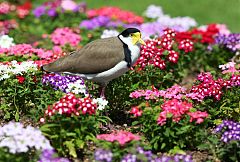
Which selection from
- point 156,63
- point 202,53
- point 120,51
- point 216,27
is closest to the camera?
point 120,51

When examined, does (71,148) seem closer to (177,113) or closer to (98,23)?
(177,113)

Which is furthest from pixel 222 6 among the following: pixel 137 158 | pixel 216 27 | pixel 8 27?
pixel 137 158

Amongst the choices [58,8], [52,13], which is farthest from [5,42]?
[58,8]

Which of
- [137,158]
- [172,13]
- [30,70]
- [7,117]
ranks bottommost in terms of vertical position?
[137,158]

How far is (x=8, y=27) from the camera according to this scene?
10.9m

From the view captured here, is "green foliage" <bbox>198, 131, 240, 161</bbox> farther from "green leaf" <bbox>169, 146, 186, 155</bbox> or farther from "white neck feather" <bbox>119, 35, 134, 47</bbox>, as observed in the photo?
"white neck feather" <bbox>119, 35, 134, 47</bbox>

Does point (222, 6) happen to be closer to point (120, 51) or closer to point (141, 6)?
point (141, 6)

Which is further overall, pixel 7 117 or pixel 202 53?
pixel 202 53

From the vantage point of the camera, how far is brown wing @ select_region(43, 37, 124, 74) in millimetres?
6566

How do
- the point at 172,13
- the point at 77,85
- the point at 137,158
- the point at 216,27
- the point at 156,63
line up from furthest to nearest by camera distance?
1. the point at 172,13
2. the point at 216,27
3. the point at 156,63
4. the point at 77,85
5. the point at 137,158

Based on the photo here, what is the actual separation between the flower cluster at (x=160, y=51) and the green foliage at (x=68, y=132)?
2.13 metres

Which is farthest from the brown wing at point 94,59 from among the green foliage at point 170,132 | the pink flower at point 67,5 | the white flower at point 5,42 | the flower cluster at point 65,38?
the pink flower at point 67,5

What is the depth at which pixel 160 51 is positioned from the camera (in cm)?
788

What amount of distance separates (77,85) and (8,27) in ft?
17.0
